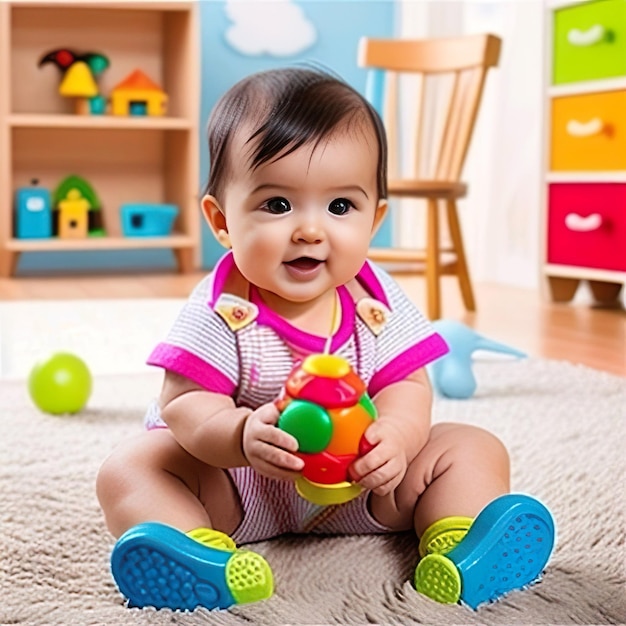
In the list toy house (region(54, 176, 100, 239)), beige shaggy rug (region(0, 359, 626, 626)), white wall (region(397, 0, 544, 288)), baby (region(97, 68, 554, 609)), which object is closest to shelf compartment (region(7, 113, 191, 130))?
toy house (region(54, 176, 100, 239))

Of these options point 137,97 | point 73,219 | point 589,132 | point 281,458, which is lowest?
point 281,458

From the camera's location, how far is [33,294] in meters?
2.61

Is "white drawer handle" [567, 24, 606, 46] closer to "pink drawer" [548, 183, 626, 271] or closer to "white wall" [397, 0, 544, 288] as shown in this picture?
"pink drawer" [548, 183, 626, 271]

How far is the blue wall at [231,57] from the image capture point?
10.7 ft

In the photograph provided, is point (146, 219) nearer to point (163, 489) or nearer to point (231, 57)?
point (231, 57)

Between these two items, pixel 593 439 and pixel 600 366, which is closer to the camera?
pixel 593 439

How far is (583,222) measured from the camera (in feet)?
7.79

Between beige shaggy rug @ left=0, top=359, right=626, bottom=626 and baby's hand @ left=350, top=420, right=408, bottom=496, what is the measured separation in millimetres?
78

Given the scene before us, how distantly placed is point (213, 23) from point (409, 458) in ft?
8.76

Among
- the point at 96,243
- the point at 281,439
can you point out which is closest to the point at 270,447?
the point at 281,439

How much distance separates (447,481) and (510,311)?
1.63 meters

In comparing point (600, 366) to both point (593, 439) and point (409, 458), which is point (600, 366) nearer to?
point (593, 439)

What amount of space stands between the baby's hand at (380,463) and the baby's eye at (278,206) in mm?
163

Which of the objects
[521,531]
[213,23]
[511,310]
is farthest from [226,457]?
[213,23]
